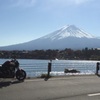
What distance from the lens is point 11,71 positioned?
1544 centimetres

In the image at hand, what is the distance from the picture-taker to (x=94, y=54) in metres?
127

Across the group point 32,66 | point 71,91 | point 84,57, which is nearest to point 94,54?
point 84,57

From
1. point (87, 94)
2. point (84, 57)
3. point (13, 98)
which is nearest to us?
point (13, 98)

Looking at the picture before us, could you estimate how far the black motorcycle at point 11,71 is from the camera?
15312mm

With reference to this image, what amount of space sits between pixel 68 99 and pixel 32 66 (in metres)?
11.8

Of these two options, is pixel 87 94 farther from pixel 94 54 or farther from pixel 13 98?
pixel 94 54

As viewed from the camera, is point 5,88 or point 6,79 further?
point 6,79

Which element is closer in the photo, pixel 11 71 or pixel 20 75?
pixel 11 71

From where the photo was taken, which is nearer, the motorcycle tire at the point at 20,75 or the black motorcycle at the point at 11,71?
the black motorcycle at the point at 11,71

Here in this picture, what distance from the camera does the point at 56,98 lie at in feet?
34.4

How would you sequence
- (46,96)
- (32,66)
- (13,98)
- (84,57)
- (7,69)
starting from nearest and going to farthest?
(13,98) → (46,96) → (7,69) → (32,66) → (84,57)

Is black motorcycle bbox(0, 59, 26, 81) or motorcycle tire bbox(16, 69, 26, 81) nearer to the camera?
black motorcycle bbox(0, 59, 26, 81)

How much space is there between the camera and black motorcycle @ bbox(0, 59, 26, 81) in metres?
Answer: 15.3

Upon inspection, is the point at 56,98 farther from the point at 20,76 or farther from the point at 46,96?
the point at 20,76
